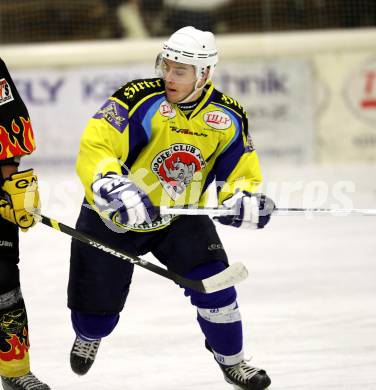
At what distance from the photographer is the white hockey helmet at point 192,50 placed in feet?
10.8

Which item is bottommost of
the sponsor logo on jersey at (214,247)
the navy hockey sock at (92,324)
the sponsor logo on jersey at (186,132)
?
the navy hockey sock at (92,324)

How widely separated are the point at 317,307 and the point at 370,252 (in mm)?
1187

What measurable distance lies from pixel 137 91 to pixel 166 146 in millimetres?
214

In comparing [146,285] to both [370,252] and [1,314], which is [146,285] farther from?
[1,314]

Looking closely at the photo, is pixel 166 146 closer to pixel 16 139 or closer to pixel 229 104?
pixel 229 104

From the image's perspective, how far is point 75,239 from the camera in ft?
11.2

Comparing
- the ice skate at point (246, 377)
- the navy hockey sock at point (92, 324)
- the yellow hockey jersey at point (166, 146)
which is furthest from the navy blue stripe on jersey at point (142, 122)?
the ice skate at point (246, 377)

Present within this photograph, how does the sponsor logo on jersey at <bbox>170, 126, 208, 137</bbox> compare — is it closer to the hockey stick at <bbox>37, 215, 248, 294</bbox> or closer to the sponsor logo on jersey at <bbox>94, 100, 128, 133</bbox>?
the sponsor logo on jersey at <bbox>94, 100, 128, 133</bbox>

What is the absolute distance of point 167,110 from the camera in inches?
131

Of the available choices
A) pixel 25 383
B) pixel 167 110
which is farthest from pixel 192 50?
pixel 25 383

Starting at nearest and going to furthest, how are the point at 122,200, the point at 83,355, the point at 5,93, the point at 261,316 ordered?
1. the point at 122,200
2. the point at 5,93
3. the point at 83,355
4. the point at 261,316

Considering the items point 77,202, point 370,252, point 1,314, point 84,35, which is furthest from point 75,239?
point 84,35

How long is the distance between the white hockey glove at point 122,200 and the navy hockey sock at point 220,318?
0.32 metres

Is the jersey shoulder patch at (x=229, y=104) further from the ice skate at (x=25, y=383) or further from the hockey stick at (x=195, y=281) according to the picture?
the ice skate at (x=25, y=383)
